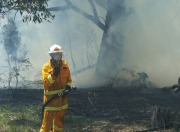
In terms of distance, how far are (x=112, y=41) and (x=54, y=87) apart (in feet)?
37.7

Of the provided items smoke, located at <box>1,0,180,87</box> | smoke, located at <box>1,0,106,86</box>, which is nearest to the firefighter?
smoke, located at <box>1,0,180,87</box>

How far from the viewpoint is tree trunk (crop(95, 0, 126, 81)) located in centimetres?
1786

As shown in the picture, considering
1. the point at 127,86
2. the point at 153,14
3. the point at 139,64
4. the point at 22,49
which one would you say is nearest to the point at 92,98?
the point at 127,86

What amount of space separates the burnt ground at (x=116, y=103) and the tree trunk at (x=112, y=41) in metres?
4.15

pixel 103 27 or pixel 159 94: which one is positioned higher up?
pixel 103 27

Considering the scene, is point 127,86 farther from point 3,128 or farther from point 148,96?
point 3,128

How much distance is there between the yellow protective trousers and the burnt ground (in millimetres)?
1579

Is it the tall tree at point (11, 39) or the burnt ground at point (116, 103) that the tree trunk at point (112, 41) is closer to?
the burnt ground at point (116, 103)

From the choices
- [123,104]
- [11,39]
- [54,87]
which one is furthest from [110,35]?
[54,87]

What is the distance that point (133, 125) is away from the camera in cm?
842

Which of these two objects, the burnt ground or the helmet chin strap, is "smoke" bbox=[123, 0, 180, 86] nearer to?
the burnt ground

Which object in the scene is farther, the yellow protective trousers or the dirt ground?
the dirt ground

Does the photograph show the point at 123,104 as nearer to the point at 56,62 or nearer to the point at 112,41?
the point at 56,62

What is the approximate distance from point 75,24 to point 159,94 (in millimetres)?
14098
